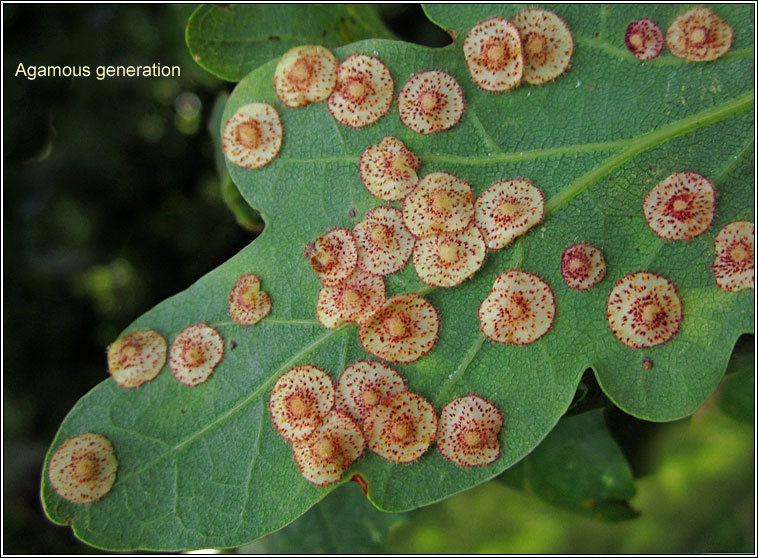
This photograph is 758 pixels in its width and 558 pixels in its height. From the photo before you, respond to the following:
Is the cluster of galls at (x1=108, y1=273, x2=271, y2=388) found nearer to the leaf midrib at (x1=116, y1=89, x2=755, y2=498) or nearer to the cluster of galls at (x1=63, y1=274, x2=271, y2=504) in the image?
the cluster of galls at (x1=63, y1=274, x2=271, y2=504)

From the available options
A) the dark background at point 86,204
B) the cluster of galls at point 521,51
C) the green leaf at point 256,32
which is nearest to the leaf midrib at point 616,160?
the cluster of galls at point 521,51

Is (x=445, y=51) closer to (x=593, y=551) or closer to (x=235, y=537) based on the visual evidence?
(x=235, y=537)

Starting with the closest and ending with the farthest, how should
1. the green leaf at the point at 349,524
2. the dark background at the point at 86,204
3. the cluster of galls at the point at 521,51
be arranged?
the cluster of galls at the point at 521,51
the green leaf at the point at 349,524
the dark background at the point at 86,204

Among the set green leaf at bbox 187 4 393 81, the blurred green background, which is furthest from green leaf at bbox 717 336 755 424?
green leaf at bbox 187 4 393 81

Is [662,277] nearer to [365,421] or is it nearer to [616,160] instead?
[616,160]

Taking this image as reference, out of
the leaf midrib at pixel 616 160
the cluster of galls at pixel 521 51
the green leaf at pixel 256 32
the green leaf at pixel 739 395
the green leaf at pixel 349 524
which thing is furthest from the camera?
the green leaf at pixel 349 524

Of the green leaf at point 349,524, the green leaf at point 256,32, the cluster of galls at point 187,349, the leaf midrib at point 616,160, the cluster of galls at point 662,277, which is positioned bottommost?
the green leaf at point 349,524

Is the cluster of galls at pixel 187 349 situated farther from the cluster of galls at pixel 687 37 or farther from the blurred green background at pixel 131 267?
the cluster of galls at pixel 687 37
